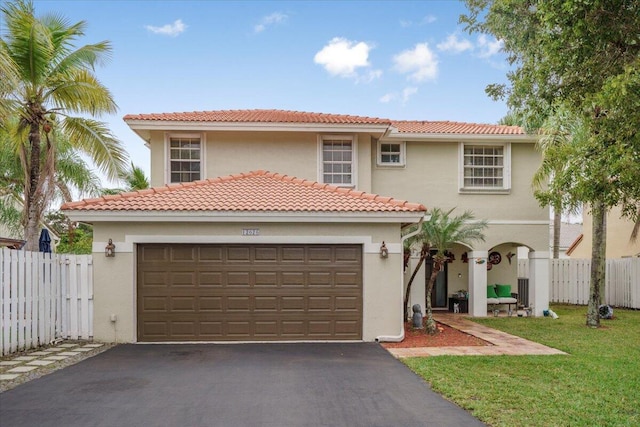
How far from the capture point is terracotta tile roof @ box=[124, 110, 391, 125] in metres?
15.8

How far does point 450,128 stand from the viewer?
59.6 ft

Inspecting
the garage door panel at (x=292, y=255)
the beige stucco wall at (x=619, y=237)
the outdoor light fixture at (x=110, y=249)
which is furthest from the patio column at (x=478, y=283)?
the outdoor light fixture at (x=110, y=249)

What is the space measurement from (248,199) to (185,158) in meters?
4.94

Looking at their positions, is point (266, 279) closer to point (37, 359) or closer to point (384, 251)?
point (384, 251)

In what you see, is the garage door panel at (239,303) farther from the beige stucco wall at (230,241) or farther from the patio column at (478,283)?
the patio column at (478,283)

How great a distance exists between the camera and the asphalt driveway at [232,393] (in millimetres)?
6297

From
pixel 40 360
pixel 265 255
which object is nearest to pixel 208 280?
pixel 265 255

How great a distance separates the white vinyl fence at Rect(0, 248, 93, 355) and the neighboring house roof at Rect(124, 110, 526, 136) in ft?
17.9

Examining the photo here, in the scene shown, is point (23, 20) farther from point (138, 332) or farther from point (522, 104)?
point (522, 104)

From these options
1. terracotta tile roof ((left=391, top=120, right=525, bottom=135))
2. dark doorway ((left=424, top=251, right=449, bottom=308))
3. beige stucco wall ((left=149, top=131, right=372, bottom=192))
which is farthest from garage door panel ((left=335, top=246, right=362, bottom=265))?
dark doorway ((left=424, top=251, right=449, bottom=308))

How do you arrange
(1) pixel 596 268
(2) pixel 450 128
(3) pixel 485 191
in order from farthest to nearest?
1. (2) pixel 450 128
2. (3) pixel 485 191
3. (1) pixel 596 268

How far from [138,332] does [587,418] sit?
939cm

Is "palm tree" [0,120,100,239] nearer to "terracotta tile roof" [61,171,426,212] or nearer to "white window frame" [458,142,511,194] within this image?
"terracotta tile roof" [61,171,426,212]

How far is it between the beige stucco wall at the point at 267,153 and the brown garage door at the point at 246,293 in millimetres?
4850
